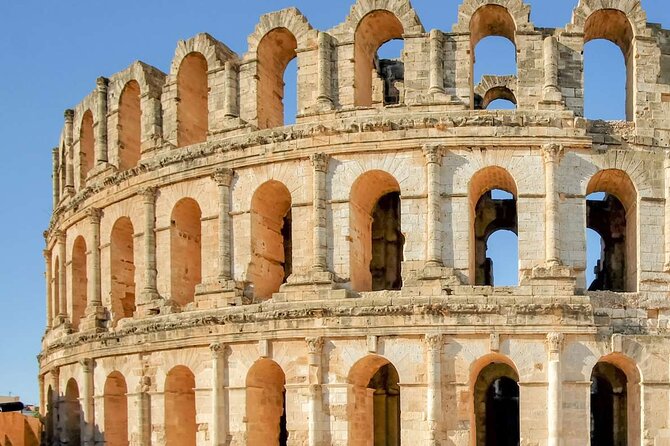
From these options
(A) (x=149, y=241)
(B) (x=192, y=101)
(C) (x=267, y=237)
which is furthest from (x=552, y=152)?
(A) (x=149, y=241)

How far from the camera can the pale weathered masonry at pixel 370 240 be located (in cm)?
1788

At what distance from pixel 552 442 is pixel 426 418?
2407 mm

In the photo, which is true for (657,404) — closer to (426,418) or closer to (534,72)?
(426,418)

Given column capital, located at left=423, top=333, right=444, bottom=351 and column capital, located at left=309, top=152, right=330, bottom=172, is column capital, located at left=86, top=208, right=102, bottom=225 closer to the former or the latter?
column capital, located at left=309, top=152, right=330, bottom=172

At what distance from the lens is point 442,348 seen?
1791 centimetres

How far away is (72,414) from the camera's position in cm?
2466

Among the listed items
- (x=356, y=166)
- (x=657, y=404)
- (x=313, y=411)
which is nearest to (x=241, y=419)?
(x=313, y=411)

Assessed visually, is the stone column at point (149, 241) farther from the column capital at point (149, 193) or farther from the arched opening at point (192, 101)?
the arched opening at point (192, 101)

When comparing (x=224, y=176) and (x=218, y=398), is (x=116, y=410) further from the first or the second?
(x=224, y=176)

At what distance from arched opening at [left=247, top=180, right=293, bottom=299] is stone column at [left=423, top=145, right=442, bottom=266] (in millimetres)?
3418

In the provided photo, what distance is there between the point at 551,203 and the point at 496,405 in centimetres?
826

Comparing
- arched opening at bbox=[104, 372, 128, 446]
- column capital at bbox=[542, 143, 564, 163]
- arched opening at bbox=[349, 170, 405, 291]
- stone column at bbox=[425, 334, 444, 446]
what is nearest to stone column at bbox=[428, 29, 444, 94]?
arched opening at bbox=[349, 170, 405, 291]

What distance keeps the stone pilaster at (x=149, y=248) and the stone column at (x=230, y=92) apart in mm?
2667

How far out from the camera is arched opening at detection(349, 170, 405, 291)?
1930 centimetres
